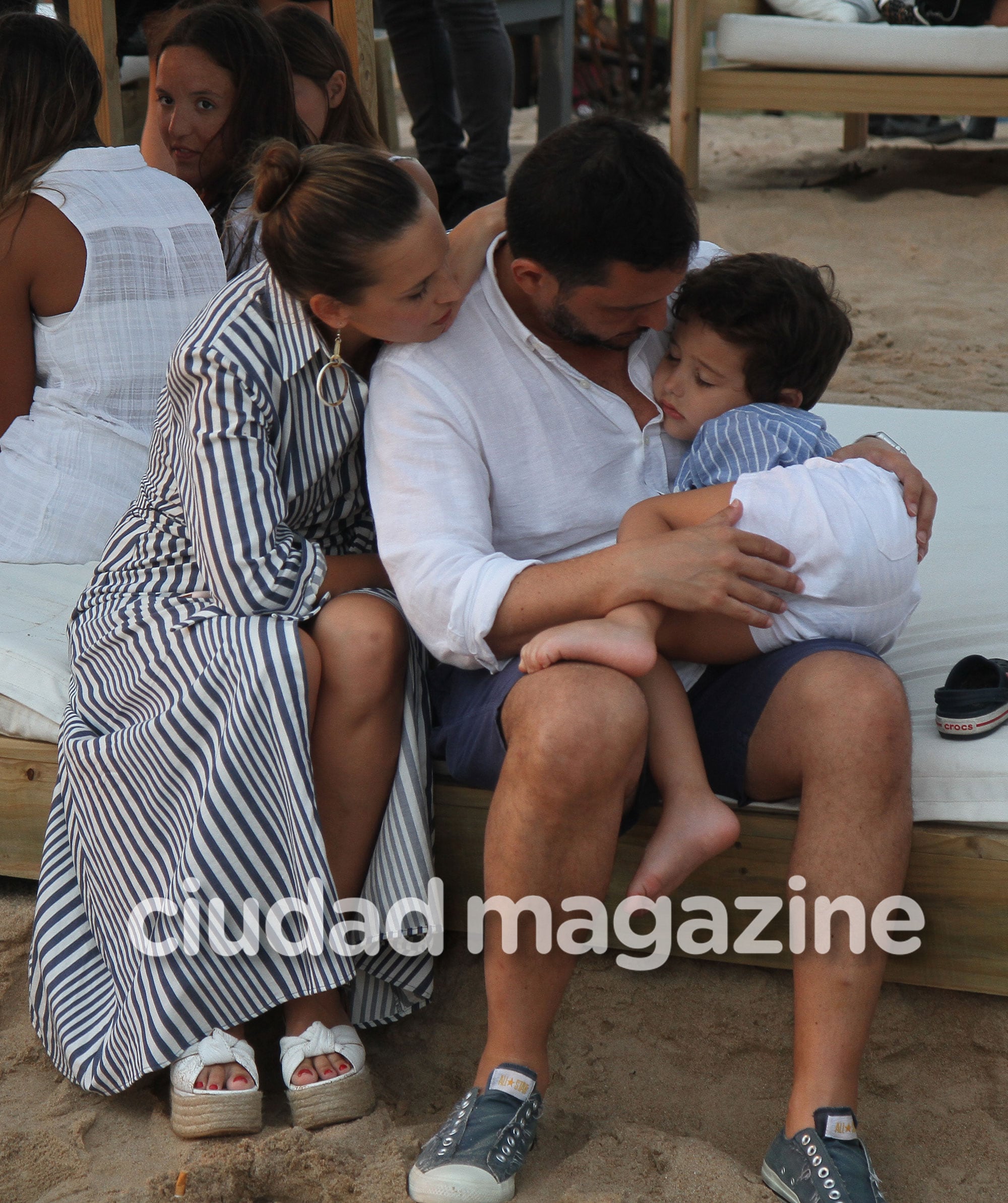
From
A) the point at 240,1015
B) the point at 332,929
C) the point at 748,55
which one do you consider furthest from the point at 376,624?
the point at 748,55

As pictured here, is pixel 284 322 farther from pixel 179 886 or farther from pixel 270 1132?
pixel 270 1132

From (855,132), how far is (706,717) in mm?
6038

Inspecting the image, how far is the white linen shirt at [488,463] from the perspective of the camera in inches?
63.1

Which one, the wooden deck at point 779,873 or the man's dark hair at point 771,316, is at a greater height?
the man's dark hair at point 771,316

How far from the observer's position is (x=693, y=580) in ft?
5.10

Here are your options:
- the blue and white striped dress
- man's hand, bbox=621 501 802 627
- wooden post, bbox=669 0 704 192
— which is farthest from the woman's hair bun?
wooden post, bbox=669 0 704 192

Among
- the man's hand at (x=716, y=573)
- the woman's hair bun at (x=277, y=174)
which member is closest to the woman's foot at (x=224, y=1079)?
the man's hand at (x=716, y=573)

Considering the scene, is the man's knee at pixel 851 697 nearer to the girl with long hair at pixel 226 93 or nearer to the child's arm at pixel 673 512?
the child's arm at pixel 673 512

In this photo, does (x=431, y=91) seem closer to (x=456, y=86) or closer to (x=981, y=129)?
(x=456, y=86)

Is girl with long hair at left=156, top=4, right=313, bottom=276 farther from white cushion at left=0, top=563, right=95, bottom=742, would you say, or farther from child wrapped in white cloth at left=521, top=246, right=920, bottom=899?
child wrapped in white cloth at left=521, top=246, right=920, bottom=899

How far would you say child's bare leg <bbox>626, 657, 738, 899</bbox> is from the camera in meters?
1.49

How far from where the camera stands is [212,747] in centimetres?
158

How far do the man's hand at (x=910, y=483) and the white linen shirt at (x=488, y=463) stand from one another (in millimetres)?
268

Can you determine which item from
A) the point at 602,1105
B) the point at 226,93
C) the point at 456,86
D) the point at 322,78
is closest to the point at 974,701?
the point at 602,1105
